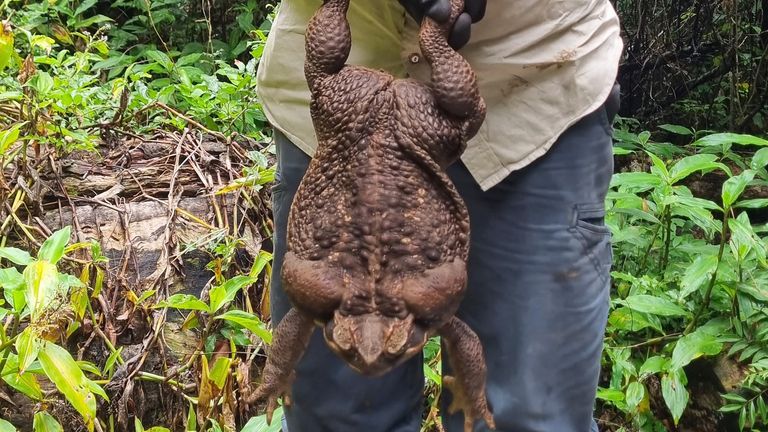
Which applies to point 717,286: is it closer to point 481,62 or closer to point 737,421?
point 737,421

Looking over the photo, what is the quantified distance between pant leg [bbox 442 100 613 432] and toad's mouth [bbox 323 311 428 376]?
0.54 meters

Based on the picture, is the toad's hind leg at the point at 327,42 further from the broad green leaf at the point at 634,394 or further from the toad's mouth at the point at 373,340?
the broad green leaf at the point at 634,394

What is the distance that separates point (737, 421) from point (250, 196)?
179 cm

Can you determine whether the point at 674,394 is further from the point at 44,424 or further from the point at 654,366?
the point at 44,424

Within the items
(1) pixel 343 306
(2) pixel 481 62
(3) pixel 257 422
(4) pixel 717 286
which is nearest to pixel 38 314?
(3) pixel 257 422

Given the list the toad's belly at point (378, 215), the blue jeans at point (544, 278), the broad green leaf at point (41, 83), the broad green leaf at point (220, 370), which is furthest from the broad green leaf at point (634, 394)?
the broad green leaf at point (41, 83)

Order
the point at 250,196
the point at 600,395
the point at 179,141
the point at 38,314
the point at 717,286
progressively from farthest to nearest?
the point at 179,141 < the point at 250,196 < the point at 717,286 < the point at 600,395 < the point at 38,314

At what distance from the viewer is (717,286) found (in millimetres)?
2287

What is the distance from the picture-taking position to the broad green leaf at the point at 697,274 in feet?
6.79

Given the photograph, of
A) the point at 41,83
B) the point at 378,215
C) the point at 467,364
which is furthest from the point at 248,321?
the point at 41,83

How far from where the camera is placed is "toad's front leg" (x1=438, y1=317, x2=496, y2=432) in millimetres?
981

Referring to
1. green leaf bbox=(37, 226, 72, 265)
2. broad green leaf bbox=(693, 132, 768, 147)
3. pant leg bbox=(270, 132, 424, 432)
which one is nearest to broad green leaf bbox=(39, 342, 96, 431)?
green leaf bbox=(37, 226, 72, 265)

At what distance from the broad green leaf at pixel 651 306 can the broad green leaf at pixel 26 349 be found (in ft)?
5.26

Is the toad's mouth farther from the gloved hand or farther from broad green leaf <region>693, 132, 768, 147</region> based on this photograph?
broad green leaf <region>693, 132, 768, 147</region>
